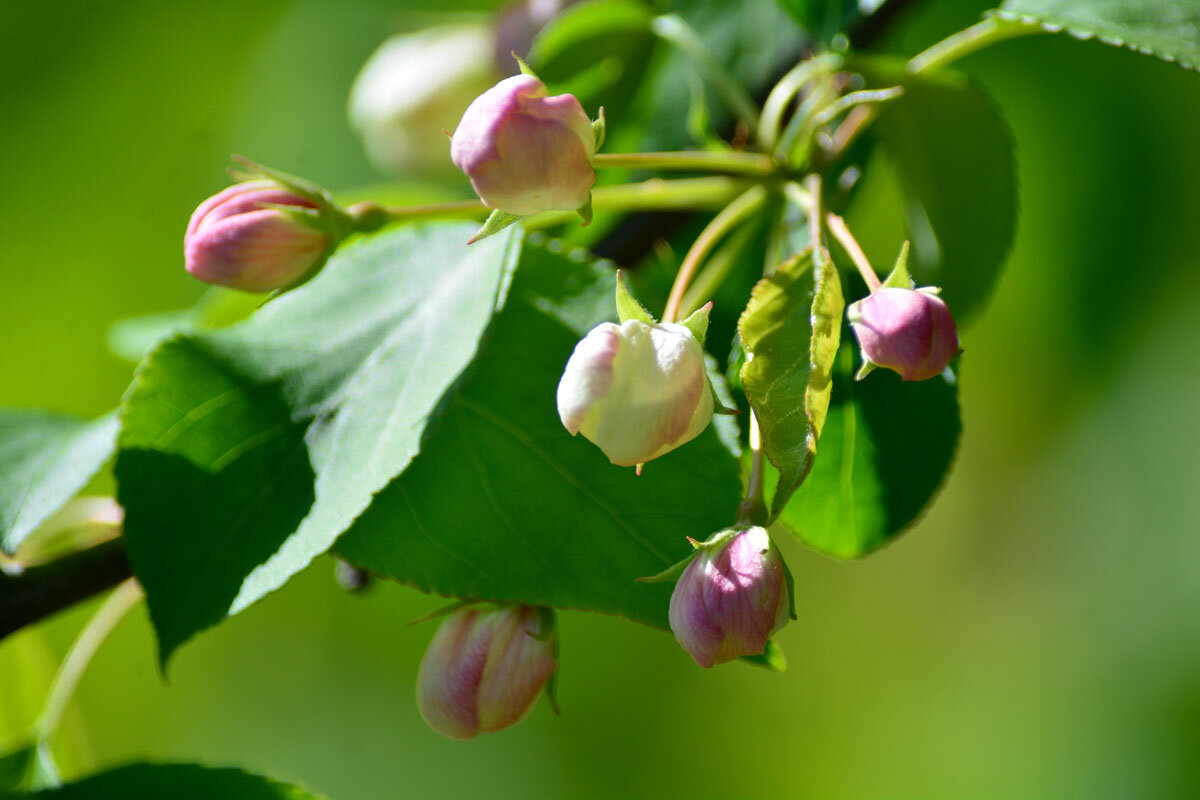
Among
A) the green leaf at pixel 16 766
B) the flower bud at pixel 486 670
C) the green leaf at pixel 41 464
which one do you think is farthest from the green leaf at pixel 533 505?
the green leaf at pixel 16 766

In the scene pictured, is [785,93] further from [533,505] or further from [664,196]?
[533,505]

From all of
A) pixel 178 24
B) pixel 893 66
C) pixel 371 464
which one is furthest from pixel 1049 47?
pixel 178 24

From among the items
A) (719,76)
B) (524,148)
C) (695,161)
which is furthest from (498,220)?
(719,76)

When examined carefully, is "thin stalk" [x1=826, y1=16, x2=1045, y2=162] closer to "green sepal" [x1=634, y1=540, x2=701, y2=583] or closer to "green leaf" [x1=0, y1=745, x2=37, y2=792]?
"green sepal" [x1=634, y1=540, x2=701, y2=583]

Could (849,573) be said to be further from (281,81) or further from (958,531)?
(281,81)

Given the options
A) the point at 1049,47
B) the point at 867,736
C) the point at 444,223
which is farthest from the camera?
the point at 867,736

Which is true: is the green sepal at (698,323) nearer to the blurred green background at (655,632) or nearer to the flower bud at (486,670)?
the flower bud at (486,670)
